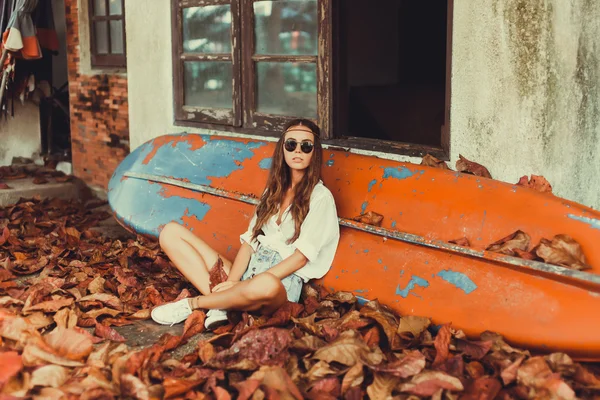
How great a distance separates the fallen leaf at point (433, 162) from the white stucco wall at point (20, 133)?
5714 mm

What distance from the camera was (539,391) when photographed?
2.83 metres

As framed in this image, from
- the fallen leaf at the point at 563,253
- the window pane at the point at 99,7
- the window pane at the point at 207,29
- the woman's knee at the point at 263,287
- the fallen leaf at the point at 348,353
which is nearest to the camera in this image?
the fallen leaf at the point at 348,353

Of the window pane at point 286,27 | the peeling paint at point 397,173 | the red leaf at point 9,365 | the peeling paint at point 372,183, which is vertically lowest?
the red leaf at point 9,365

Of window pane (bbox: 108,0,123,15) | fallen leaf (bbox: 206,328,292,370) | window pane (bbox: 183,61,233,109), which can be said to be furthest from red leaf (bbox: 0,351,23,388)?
window pane (bbox: 108,0,123,15)

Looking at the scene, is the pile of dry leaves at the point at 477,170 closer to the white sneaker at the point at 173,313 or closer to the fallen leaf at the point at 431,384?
the fallen leaf at the point at 431,384

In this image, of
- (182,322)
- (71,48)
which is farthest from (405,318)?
(71,48)

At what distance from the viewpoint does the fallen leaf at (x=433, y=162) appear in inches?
168

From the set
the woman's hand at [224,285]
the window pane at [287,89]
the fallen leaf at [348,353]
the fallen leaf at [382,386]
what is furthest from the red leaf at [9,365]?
the window pane at [287,89]

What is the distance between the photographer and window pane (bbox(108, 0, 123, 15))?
280 inches

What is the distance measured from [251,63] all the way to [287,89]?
1.36 feet

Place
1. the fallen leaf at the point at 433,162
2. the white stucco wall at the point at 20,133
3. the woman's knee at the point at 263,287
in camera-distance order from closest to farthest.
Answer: the woman's knee at the point at 263,287
the fallen leaf at the point at 433,162
the white stucco wall at the point at 20,133

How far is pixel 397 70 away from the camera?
8547mm

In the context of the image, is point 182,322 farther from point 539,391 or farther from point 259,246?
point 539,391

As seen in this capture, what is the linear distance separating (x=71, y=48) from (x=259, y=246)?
180 inches
